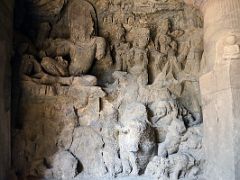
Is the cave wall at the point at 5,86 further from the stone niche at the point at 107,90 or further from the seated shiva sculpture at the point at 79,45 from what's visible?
the seated shiva sculpture at the point at 79,45

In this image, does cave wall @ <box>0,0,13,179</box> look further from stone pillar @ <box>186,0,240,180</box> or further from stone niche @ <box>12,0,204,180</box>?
stone pillar @ <box>186,0,240,180</box>

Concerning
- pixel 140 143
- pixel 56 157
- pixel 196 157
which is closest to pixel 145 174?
pixel 140 143

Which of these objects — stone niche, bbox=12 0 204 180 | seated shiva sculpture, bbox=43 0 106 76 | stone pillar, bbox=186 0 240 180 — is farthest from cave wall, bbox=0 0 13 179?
stone pillar, bbox=186 0 240 180

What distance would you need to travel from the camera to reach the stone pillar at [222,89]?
4477 millimetres

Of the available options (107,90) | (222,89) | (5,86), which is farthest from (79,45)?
(222,89)

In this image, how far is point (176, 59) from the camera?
6.18 meters

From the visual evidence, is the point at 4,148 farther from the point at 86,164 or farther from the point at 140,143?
the point at 140,143

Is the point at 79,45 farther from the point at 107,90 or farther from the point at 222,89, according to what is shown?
the point at 222,89

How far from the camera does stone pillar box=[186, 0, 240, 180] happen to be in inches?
176

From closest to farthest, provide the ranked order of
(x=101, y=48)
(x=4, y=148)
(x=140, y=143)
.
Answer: (x=4, y=148), (x=140, y=143), (x=101, y=48)

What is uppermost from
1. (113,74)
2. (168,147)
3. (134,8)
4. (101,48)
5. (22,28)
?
(134,8)

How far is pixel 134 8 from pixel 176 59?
130 centimetres

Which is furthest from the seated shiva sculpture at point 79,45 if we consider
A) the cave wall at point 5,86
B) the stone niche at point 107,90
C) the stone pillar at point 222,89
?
the stone pillar at point 222,89

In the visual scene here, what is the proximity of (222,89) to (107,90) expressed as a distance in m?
2.04
